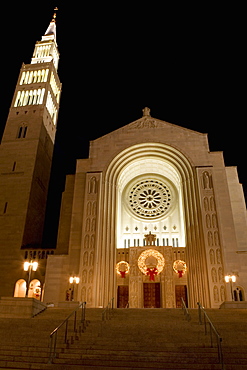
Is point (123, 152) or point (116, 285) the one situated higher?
point (123, 152)

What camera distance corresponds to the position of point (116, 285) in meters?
24.6

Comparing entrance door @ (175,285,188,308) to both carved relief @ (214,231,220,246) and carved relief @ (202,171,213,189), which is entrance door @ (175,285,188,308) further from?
carved relief @ (202,171,213,189)

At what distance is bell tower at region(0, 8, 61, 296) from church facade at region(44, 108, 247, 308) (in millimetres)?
3343

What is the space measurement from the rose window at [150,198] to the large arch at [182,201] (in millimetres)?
1382

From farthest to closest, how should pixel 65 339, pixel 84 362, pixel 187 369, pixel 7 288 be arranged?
pixel 7 288, pixel 65 339, pixel 84 362, pixel 187 369

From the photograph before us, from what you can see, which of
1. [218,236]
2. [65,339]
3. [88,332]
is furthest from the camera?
[218,236]

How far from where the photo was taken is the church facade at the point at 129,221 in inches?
915

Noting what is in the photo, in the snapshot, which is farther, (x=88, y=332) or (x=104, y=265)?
(x=104, y=265)

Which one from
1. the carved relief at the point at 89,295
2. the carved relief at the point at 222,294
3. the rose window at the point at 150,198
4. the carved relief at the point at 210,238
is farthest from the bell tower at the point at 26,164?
the carved relief at the point at 222,294

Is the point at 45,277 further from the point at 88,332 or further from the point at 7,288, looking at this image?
the point at 88,332

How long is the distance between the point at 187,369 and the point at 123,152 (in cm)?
2159

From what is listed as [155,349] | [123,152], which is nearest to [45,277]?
[123,152]

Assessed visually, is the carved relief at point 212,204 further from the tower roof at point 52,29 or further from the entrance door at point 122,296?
the tower roof at point 52,29

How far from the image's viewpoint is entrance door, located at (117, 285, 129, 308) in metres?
24.4
